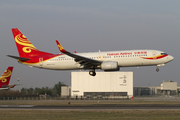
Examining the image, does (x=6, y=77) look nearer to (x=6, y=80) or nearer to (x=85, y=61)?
(x=6, y=80)

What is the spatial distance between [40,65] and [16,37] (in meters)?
8.89

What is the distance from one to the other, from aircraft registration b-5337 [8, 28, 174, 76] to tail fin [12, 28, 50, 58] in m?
0.33

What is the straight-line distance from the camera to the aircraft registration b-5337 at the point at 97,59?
41.3m

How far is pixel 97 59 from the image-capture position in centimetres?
4275

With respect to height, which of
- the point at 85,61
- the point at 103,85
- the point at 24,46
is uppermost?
the point at 24,46

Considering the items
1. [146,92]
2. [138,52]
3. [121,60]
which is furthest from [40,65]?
[146,92]

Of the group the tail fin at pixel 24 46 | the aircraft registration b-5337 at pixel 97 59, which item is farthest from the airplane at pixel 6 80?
the aircraft registration b-5337 at pixel 97 59

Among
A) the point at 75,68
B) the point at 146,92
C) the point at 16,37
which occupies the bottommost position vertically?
the point at 146,92

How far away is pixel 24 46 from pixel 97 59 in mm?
14640

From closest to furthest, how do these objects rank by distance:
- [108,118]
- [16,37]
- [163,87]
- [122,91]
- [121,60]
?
1. [108,118]
2. [121,60]
3. [16,37]
4. [122,91]
5. [163,87]

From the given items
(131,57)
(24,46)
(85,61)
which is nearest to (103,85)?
(24,46)

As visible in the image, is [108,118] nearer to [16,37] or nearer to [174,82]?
[16,37]

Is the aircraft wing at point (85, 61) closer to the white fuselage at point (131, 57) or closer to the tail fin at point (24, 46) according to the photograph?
the white fuselage at point (131, 57)

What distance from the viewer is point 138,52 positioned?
41.8 m
